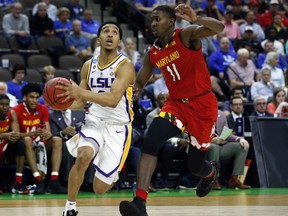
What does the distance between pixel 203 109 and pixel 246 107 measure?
273 inches

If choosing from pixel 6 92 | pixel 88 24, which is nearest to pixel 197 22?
pixel 6 92

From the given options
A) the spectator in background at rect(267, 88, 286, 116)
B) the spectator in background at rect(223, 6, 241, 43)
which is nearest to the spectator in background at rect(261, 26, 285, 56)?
the spectator in background at rect(223, 6, 241, 43)

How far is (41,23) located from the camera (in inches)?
632

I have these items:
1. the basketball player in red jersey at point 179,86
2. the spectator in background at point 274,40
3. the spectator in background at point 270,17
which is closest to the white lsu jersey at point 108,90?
the basketball player in red jersey at point 179,86

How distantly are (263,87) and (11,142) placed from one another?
5853 mm

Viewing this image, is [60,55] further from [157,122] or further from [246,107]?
[157,122]

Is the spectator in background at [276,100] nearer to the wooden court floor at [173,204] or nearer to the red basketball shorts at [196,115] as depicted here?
the wooden court floor at [173,204]

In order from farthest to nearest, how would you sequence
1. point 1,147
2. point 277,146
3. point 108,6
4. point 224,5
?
point 224,5 → point 108,6 → point 277,146 → point 1,147

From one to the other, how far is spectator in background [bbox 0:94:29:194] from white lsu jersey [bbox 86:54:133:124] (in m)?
4.24

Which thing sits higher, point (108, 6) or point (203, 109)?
point (108, 6)

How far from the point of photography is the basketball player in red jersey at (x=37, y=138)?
1196 cm

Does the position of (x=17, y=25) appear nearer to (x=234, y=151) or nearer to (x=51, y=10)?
(x=51, y=10)

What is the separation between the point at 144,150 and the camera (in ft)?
24.8

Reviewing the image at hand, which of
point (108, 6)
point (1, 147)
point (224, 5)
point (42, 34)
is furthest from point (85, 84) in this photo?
point (224, 5)
